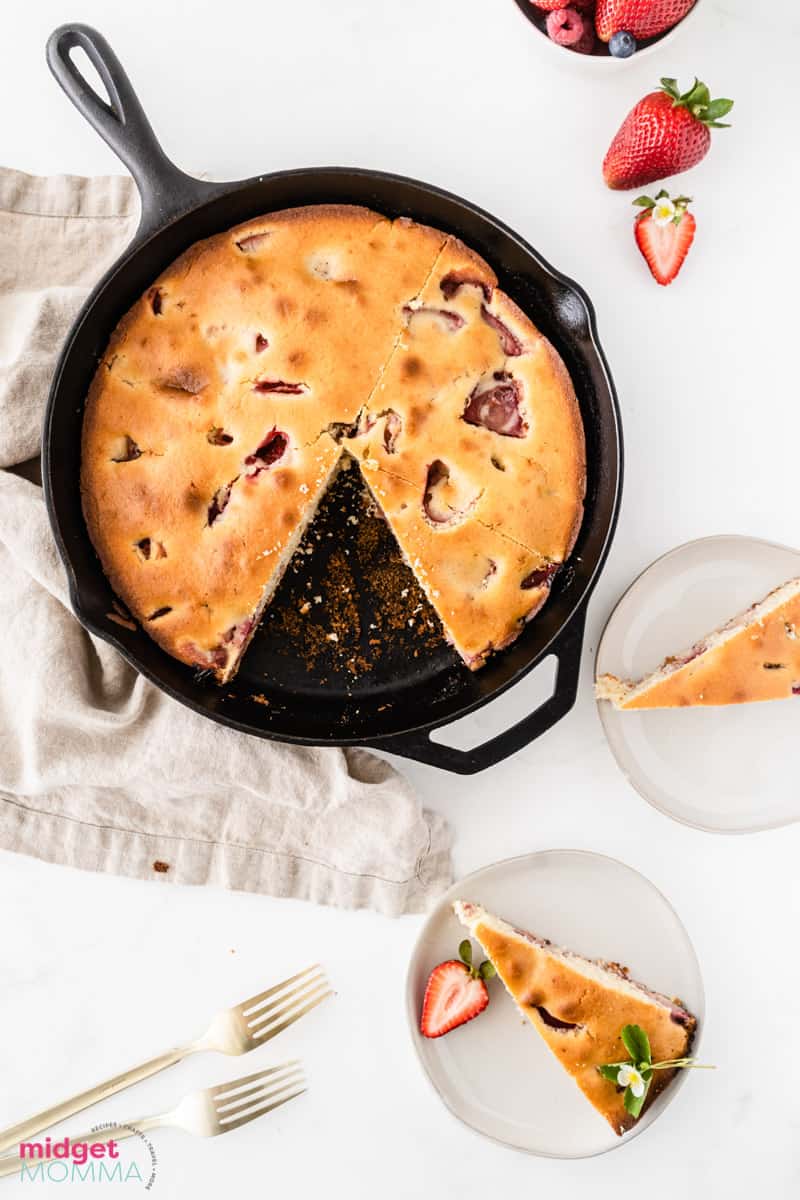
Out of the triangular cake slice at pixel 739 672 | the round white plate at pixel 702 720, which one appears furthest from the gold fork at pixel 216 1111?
the triangular cake slice at pixel 739 672

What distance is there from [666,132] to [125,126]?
1437 mm

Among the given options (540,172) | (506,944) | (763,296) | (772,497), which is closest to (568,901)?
(506,944)

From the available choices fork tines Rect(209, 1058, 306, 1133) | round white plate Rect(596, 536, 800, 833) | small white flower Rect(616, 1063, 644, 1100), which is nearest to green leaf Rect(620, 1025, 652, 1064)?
small white flower Rect(616, 1063, 644, 1100)

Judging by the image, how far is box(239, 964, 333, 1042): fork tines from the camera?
286 centimetres

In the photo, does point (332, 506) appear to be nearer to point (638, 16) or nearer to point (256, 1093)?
point (638, 16)

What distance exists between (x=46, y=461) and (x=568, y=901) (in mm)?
1948

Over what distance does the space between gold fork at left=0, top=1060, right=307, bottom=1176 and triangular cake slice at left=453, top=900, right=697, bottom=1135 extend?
0.77m

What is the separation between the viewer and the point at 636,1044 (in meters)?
2.75

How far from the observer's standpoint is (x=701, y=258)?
2852 mm

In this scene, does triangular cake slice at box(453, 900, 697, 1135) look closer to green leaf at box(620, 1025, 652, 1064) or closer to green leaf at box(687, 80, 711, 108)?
green leaf at box(620, 1025, 652, 1064)

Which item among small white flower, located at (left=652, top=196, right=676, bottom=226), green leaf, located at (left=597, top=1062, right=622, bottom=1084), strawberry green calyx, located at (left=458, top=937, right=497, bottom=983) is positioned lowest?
green leaf, located at (left=597, top=1062, right=622, bottom=1084)

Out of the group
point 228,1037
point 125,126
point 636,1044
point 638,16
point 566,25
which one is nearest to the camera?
point 125,126

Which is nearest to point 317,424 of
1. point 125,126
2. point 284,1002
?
point 125,126

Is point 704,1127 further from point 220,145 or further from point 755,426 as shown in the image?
point 220,145
